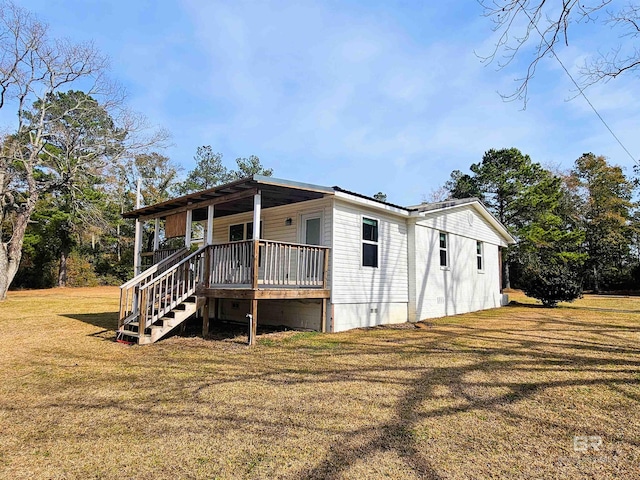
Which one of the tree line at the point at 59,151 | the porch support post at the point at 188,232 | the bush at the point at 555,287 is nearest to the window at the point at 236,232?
the porch support post at the point at 188,232

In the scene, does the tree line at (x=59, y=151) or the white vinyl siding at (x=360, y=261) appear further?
the tree line at (x=59, y=151)

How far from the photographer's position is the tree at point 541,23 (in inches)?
163

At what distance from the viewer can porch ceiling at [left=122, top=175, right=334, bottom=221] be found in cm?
803

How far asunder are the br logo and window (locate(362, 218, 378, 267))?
7.28 metres

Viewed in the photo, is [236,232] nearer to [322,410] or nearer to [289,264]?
[289,264]

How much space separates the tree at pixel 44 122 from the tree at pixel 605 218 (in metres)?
36.0

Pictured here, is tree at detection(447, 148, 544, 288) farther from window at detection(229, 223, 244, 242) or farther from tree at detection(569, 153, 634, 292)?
window at detection(229, 223, 244, 242)

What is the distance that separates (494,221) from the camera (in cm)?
1648

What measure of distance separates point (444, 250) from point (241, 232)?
22.7 ft

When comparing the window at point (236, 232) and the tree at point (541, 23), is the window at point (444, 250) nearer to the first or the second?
the window at point (236, 232)

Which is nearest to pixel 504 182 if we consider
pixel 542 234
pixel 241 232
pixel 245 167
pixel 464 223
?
pixel 542 234

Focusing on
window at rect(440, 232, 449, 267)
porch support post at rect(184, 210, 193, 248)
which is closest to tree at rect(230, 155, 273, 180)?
window at rect(440, 232, 449, 267)

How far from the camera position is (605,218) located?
112 ft

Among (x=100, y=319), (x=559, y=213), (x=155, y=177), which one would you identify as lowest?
(x=100, y=319)
